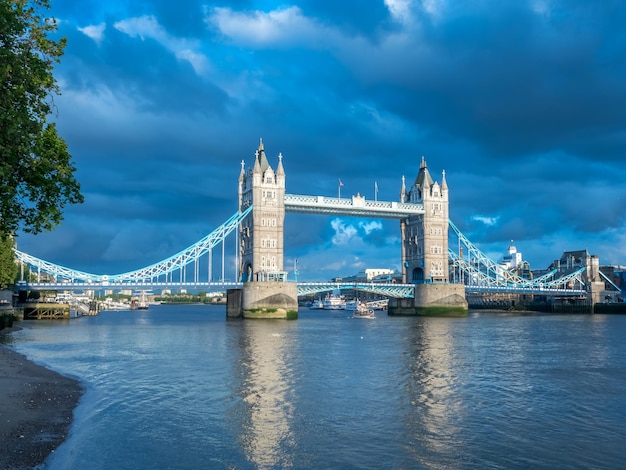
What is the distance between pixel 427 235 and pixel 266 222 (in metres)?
29.2

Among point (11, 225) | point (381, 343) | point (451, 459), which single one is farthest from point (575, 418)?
point (381, 343)

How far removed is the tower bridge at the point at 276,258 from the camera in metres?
81.7

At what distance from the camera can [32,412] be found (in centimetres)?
1912

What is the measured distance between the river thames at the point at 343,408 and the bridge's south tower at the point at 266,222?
44.0 metres

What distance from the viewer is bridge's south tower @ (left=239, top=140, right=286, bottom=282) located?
86938 mm

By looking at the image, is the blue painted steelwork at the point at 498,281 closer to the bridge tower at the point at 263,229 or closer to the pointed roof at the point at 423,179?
the pointed roof at the point at 423,179

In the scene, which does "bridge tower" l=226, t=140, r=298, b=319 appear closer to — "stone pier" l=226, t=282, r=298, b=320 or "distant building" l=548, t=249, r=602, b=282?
"stone pier" l=226, t=282, r=298, b=320

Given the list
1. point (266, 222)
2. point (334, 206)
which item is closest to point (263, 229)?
point (266, 222)

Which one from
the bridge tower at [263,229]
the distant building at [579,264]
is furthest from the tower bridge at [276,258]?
the distant building at [579,264]

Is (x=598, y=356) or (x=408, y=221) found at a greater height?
(x=408, y=221)

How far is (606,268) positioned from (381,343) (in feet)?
344

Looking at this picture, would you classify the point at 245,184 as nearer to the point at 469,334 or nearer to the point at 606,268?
the point at 469,334

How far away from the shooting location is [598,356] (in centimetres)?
3900

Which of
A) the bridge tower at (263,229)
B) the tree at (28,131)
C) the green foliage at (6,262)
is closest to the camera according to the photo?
the tree at (28,131)
